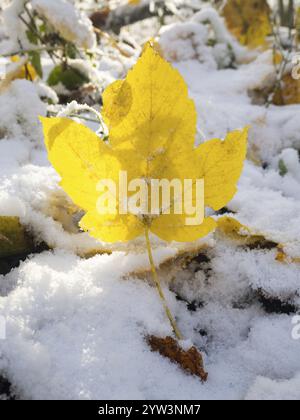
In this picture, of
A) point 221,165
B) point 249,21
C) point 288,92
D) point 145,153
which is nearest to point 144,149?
point 145,153

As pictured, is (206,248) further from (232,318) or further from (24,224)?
(24,224)

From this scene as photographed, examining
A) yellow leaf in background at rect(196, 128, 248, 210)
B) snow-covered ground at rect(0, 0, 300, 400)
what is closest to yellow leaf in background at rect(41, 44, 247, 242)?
yellow leaf in background at rect(196, 128, 248, 210)

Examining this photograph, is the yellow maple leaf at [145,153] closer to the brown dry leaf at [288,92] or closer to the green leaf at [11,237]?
the green leaf at [11,237]

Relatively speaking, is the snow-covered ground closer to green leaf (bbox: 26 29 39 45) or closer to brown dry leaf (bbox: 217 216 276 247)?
brown dry leaf (bbox: 217 216 276 247)

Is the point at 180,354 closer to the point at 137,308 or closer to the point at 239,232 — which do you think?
the point at 137,308

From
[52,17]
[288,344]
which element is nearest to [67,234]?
[288,344]
